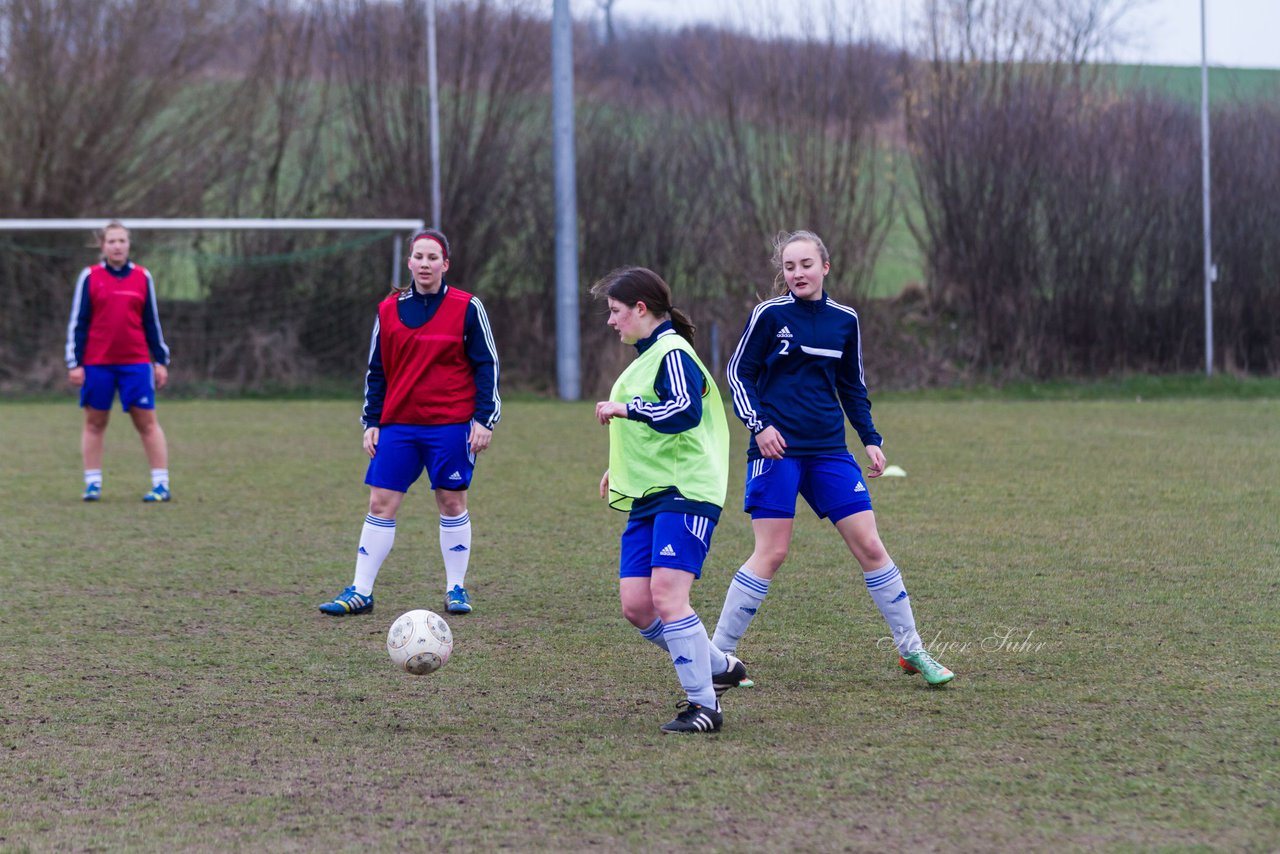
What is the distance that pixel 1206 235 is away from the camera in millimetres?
21000

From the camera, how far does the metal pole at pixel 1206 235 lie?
68.7 feet

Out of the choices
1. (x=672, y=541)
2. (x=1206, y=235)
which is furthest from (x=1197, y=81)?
(x=672, y=541)

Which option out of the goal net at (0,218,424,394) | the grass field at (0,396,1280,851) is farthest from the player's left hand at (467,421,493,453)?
the goal net at (0,218,424,394)

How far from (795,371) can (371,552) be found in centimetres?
240

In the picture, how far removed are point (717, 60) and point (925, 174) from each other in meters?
3.88

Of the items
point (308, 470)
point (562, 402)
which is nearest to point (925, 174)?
point (562, 402)

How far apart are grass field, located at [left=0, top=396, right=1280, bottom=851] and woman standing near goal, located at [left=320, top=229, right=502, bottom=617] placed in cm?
41

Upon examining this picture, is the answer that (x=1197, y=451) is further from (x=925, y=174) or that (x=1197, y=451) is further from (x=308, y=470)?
(x=925, y=174)

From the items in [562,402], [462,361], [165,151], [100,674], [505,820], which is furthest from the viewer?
[165,151]

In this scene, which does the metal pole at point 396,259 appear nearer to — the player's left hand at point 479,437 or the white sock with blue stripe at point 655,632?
the player's left hand at point 479,437

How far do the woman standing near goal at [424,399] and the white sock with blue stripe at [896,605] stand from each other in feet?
6.58

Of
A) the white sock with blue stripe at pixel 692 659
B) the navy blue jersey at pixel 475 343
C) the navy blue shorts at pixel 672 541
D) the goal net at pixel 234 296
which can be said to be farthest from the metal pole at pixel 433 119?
the white sock with blue stripe at pixel 692 659

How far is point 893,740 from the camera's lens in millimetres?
4258

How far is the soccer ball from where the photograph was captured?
4.90 meters
